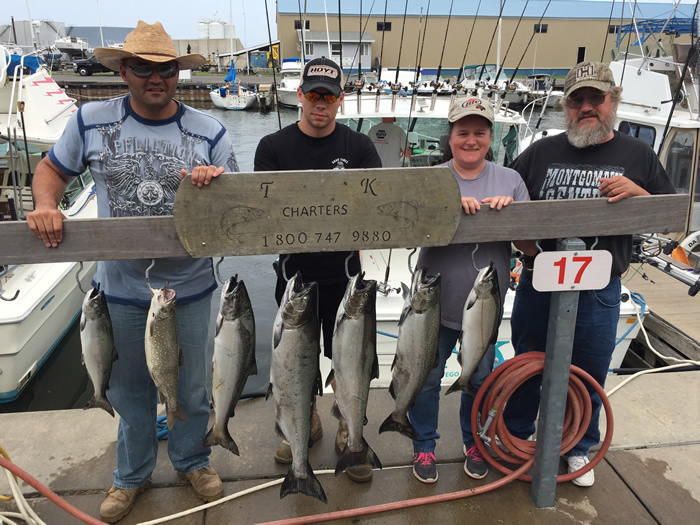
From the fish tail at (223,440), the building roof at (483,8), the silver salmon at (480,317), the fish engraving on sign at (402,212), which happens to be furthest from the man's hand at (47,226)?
the building roof at (483,8)

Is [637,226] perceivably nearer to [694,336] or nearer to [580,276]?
[580,276]

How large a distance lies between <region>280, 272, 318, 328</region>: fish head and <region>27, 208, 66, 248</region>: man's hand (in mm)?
894

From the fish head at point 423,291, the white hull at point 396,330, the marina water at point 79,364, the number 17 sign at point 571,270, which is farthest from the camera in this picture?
the marina water at point 79,364

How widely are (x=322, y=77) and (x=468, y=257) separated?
4.07 feet

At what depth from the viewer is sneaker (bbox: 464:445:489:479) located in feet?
9.45

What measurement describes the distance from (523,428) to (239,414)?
182 cm

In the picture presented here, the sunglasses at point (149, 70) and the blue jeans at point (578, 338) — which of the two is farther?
the blue jeans at point (578, 338)

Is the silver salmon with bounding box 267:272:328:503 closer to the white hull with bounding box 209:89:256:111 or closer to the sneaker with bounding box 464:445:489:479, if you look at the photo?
the sneaker with bounding box 464:445:489:479

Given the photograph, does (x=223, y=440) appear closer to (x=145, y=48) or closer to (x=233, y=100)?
(x=145, y=48)

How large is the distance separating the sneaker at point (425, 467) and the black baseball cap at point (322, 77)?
204cm

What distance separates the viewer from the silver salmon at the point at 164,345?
2.13 m

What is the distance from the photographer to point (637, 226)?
90.6 inches

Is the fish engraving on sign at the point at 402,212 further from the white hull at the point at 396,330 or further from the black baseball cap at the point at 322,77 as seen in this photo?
the white hull at the point at 396,330

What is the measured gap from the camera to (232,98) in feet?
117
